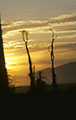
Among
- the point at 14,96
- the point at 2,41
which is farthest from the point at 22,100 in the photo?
the point at 2,41

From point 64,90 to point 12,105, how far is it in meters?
5.30

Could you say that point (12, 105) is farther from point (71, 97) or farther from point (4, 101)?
point (71, 97)

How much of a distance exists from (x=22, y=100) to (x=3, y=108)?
194 cm

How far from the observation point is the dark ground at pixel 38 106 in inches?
987

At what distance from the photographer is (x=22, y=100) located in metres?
27.2

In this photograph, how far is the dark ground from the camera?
2508 centimetres

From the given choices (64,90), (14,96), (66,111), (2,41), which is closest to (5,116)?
(14,96)

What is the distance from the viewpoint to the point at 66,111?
83.7ft

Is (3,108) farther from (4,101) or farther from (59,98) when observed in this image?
(59,98)

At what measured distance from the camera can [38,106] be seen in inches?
1037

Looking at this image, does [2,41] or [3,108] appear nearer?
[3,108]

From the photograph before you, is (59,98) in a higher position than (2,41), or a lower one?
lower

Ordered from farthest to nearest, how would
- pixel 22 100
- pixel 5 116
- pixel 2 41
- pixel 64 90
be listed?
pixel 2 41
pixel 64 90
pixel 22 100
pixel 5 116

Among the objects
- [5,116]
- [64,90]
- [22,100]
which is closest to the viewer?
[5,116]
